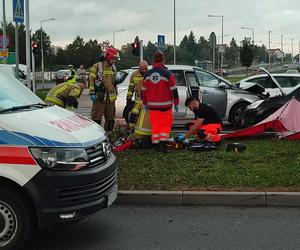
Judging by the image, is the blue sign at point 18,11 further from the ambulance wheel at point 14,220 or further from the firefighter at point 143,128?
the ambulance wheel at point 14,220

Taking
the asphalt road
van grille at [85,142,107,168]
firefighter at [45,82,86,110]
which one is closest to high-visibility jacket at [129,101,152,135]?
firefighter at [45,82,86,110]

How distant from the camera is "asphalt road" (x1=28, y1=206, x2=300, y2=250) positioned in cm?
551

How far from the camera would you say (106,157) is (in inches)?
221

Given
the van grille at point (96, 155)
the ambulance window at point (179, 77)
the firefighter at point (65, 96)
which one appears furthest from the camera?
the ambulance window at point (179, 77)

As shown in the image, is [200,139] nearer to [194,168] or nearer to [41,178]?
[194,168]

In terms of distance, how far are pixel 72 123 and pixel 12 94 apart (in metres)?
0.81

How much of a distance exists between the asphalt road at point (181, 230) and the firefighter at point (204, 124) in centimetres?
337

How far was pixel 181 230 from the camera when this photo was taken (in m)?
6.02

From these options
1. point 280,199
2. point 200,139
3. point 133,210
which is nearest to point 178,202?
point 133,210

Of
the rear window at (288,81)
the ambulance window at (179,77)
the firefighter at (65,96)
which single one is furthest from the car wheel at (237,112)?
the firefighter at (65,96)

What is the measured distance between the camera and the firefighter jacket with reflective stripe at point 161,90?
32.0ft

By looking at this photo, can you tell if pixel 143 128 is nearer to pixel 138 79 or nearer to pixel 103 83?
pixel 103 83

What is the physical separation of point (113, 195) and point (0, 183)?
119cm

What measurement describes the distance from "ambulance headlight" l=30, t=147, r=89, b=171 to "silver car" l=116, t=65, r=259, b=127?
9.10m
